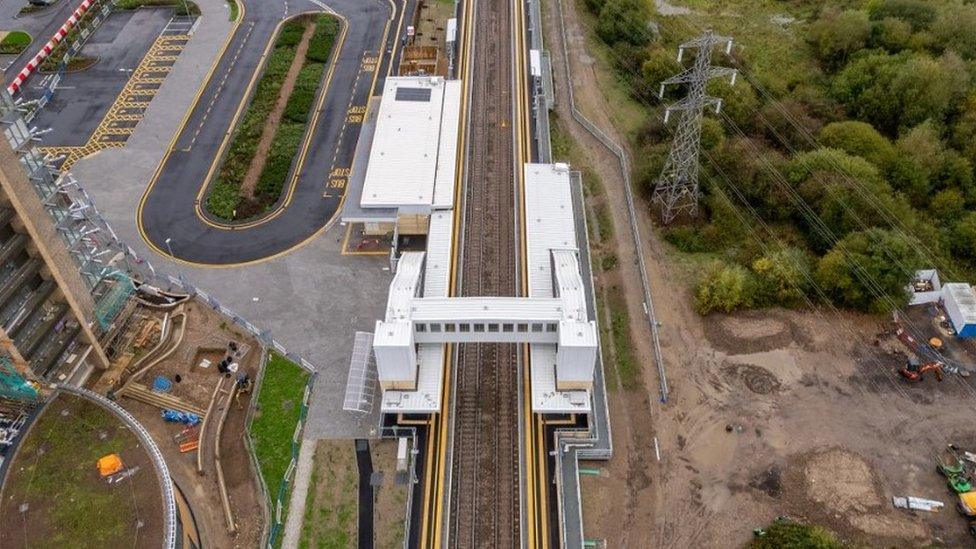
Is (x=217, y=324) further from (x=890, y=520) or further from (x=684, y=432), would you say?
(x=890, y=520)

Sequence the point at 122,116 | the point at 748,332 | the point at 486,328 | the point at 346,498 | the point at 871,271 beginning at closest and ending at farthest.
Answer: the point at 346,498, the point at 486,328, the point at 748,332, the point at 871,271, the point at 122,116

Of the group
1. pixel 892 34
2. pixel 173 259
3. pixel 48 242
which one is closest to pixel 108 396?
pixel 48 242

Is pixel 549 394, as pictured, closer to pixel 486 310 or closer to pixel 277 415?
pixel 486 310

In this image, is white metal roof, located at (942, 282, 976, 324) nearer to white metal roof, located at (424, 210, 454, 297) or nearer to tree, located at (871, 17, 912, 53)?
tree, located at (871, 17, 912, 53)

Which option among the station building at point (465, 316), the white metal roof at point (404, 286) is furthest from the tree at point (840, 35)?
the white metal roof at point (404, 286)

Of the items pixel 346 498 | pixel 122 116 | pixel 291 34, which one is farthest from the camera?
pixel 291 34

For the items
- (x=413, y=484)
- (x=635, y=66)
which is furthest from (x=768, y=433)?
(x=635, y=66)

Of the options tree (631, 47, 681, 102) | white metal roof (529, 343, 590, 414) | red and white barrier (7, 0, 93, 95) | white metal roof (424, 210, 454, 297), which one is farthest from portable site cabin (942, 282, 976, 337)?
red and white barrier (7, 0, 93, 95)
